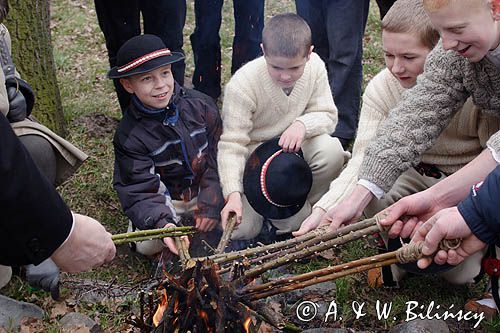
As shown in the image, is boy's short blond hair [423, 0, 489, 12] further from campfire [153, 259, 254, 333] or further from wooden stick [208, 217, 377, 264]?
campfire [153, 259, 254, 333]

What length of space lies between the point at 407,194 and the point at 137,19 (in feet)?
8.29

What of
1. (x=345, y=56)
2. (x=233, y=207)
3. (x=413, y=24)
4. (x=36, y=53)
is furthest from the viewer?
(x=345, y=56)

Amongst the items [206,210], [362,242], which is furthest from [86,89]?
[362,242]

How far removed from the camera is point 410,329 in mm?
3074

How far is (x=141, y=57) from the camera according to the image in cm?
400

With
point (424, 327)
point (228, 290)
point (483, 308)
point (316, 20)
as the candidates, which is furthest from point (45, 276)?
point (316, 20)

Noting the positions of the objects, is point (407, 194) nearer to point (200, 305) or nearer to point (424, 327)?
point (424, 327)

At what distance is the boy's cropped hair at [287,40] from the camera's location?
13.4ft

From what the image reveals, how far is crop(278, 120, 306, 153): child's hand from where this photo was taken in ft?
13.5

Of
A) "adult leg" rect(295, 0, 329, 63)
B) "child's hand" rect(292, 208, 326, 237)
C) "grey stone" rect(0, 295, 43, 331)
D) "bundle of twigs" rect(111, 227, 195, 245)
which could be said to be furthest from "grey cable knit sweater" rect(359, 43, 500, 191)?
"adult leg" rect(295, 0, 329, 63)

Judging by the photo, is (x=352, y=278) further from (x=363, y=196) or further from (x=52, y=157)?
(x=52, y=157)

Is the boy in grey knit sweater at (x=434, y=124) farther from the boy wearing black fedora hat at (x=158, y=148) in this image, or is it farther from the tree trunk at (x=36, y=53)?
the tree trunk at (x=36, y=53)

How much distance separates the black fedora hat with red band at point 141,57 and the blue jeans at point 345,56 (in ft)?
5.25

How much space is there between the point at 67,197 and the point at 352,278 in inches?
83.0
